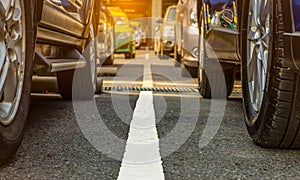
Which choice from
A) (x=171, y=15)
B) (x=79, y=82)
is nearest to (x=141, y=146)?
(x=79, y=82)

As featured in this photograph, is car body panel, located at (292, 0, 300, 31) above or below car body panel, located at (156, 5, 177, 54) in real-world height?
below

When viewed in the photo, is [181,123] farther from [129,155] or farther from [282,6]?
[282,6]

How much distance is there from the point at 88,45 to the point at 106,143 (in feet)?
6.36

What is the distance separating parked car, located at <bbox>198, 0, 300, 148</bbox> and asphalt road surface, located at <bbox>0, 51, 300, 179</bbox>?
5.4 inches

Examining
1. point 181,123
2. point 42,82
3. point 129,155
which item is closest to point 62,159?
point 129,155

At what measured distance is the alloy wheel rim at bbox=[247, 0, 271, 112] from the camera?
2316 mm

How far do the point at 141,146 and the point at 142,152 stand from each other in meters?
0.13

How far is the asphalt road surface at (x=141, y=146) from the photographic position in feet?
6.31

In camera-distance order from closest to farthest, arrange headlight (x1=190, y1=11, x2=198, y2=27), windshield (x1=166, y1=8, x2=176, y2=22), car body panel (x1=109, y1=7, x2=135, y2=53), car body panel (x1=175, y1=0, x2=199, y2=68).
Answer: car body panel (x1=175, y1=0, x2=199, y2=68)
headlight (x1=190, y1=11, x2=198, y2=27)
windshield (x1=166, y1=8, x2=176, y2=22)
car body panel (x1=109, y1=7, x2=135, y2=53)

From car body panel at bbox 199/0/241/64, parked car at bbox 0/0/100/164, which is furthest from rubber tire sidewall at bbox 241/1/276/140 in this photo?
parked car at bbox 0/0/100/164

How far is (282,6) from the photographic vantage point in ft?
6.44

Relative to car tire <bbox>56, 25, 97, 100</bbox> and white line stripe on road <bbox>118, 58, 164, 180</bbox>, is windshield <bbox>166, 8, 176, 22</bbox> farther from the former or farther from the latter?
white line stripe on road <bbox>118, 58, 164, 180</bbox>

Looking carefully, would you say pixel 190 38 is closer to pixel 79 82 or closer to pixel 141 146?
pixel 79 82

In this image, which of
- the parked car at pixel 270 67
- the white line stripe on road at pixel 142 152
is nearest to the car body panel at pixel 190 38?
the white line stripe on road at pixel 142 152
